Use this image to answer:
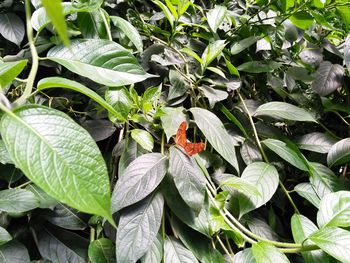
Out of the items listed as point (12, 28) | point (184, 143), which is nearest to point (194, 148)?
point (184, 143)

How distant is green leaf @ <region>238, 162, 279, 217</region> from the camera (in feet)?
1.88

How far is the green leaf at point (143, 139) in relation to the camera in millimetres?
555

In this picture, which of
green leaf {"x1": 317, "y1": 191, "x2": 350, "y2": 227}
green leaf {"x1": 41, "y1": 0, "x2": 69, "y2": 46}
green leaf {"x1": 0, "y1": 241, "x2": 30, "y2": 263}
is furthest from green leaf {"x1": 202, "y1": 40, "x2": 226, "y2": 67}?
green leaf {"x1": 41, "y1": 0, "x2": 69, "y2": 46}

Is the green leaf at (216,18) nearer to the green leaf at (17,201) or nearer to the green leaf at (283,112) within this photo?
the green leaf at (283,112)

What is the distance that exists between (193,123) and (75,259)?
0.32 m

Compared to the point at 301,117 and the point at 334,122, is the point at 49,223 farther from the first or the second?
the point at 334,122

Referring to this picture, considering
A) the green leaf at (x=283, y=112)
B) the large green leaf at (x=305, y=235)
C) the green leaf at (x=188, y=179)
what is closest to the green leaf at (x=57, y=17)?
the green leaf at (x=188, y=179)

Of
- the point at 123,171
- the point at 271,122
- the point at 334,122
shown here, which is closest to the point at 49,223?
the point at 123,171

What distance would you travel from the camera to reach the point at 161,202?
1.71 ft

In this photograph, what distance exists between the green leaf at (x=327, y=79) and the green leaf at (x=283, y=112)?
0.40 feet

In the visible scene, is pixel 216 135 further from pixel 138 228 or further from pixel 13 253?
pixel 13 253

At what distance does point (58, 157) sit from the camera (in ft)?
1.00

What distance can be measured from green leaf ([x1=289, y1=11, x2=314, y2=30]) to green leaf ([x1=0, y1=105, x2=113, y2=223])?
0.63 meters

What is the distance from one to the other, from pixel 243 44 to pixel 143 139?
383 millimetres
